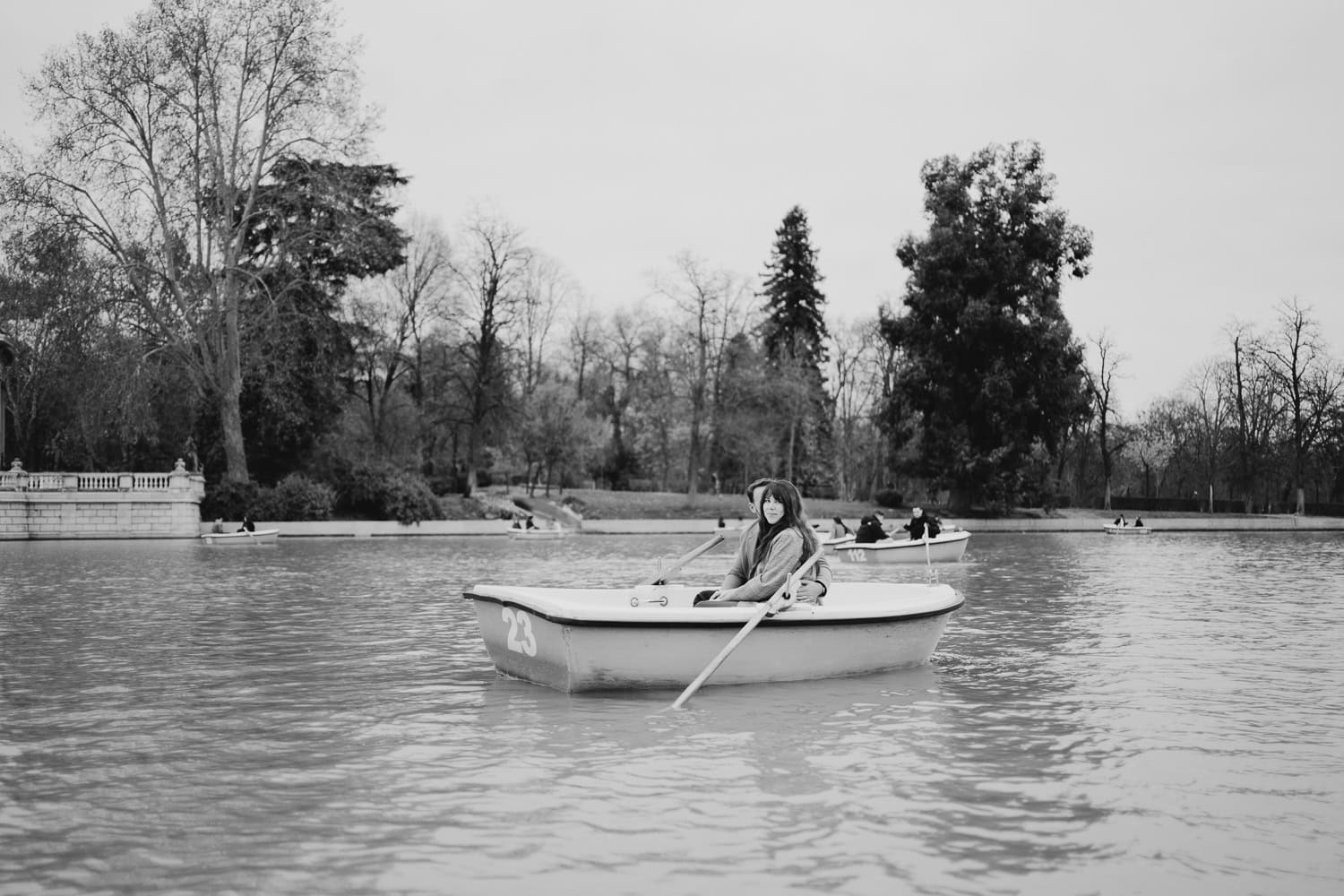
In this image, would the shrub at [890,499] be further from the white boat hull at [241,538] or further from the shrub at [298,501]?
the white boat hull at [241,538]

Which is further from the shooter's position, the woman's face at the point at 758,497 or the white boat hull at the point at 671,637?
the woman's face at the point at 758,497

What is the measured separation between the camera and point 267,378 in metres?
44.8

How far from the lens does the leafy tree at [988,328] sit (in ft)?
178

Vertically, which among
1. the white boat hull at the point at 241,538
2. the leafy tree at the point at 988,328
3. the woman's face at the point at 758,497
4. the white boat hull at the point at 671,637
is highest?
the leafy tree at the point at 988,328

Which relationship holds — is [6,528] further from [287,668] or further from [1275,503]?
[1275,503]

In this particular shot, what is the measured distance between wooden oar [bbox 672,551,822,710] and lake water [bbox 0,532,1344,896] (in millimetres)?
239

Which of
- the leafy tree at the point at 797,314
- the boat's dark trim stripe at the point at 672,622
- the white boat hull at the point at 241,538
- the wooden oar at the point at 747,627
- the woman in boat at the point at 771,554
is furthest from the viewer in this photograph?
the leafy tree at the point at 797,314

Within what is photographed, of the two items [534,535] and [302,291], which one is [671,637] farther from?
[302,291]

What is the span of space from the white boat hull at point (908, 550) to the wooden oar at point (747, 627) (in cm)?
1695

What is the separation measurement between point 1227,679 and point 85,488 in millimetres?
41868

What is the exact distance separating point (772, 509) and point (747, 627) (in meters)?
1.35

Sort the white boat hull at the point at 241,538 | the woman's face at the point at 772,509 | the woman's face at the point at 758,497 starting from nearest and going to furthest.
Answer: the woman's face at the point at 772,509
the woman's face at the point at 758,497
the white boat hull at the point at 241,538

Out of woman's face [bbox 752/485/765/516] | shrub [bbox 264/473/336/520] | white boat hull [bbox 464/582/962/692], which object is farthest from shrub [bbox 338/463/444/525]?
woman's face [bbox 752/485/765/516]

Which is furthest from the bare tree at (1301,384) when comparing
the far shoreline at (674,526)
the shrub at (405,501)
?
the shrub at (405,501)
